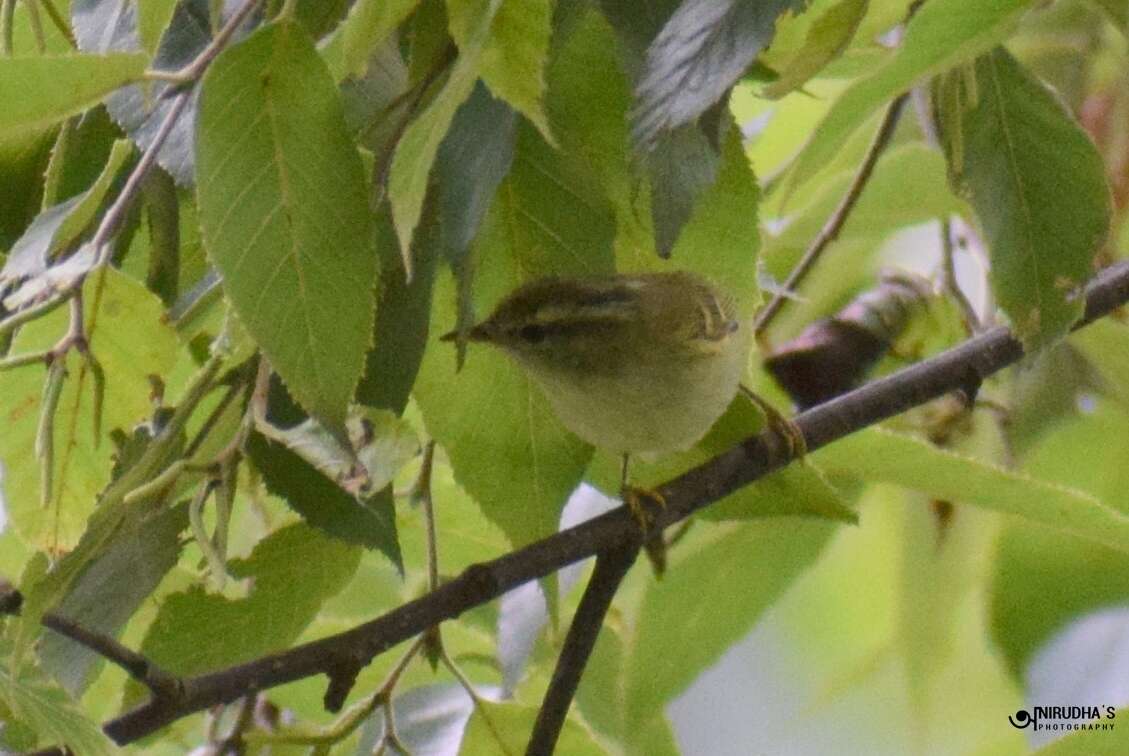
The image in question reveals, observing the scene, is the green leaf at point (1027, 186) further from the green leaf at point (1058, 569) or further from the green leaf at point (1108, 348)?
the green leaf at point (1058, 569)

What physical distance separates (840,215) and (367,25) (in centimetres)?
59

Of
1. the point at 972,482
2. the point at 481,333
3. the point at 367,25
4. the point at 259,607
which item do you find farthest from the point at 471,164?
the point at 972,482

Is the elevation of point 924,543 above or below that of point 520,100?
below

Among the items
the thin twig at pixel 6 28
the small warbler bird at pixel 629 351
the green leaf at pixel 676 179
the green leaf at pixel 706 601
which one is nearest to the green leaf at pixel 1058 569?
the green leaf at pixel 706 601

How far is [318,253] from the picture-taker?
50 cm

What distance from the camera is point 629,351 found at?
997 millimetres

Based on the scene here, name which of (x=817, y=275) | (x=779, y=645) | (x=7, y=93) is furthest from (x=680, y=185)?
(x=779, y=645)

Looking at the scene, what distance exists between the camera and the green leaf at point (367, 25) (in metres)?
0.48

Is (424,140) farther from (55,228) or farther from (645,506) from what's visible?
(645,506)

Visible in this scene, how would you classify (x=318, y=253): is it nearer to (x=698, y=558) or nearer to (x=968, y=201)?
(x=968, y=201)

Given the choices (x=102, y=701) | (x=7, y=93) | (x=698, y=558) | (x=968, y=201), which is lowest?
(x=698, y=558)

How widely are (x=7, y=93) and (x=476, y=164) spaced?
161 mm

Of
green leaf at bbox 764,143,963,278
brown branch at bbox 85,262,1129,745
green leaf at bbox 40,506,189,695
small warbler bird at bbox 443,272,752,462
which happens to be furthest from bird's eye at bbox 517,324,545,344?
green leaf at bbox 764,143,963,278

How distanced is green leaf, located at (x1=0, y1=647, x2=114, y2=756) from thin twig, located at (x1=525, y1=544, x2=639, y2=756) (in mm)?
204
